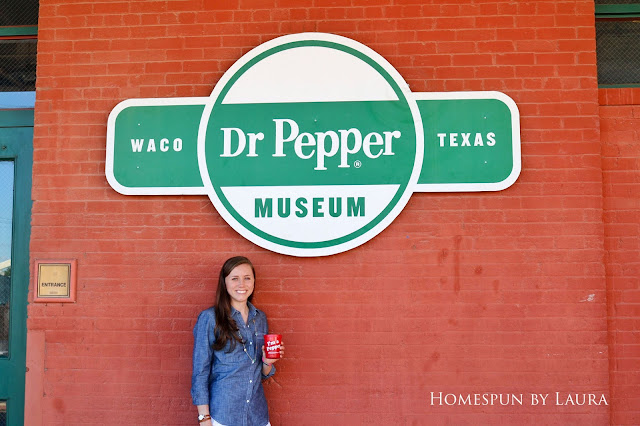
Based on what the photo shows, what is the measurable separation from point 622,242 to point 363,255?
1.71m

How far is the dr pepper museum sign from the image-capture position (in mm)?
3652

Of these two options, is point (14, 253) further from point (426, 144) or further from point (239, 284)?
point (426, 144)

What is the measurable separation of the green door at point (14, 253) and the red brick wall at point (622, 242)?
4.02m

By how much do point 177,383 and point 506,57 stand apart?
120 inches

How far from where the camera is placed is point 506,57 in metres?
3.74

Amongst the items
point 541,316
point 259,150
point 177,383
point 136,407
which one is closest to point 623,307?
point 541,316

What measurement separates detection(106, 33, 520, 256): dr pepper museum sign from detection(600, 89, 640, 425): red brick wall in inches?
27.6

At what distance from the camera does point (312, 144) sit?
373 cm

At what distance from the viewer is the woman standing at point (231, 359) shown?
316 cm

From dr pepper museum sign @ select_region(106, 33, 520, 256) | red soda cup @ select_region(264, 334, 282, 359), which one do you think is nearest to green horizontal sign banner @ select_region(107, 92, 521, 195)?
dr pepper museum sign @ select_region(106, 33, 520, 256)

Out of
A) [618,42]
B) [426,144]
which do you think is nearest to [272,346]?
[426,144]

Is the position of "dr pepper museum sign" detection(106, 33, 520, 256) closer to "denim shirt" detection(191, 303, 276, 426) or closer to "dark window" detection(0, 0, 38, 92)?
"denim shirt" detection(191, 303, 276, 426)

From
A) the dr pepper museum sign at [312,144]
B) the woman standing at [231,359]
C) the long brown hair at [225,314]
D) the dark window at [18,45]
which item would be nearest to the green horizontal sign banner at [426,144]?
the dr pepper museum sign at [312,144]

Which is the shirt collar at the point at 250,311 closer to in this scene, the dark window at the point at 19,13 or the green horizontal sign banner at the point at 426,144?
the green horizontal sign banner at the point at 426,144
